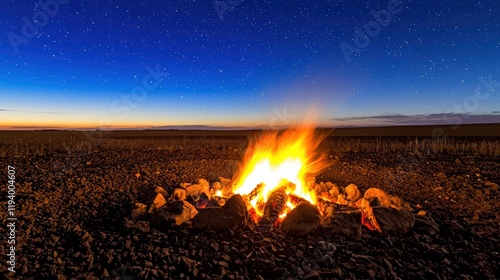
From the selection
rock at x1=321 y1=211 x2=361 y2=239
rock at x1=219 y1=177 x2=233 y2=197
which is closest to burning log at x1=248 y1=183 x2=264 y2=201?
rock at x1=219 y1=177 x2=233 y2=197

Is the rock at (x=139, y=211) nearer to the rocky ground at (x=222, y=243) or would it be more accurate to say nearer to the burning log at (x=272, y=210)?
the rocky ground at (x=222, y=243)

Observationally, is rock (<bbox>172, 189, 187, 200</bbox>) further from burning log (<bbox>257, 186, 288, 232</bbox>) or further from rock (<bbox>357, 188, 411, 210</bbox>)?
rock (<bbox>357, 188, 411, 210</bbox>)

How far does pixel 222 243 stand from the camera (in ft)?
17.7

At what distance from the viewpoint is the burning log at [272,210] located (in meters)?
6.24

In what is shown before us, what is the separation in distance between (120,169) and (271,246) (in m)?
6.65

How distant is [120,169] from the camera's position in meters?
9.90

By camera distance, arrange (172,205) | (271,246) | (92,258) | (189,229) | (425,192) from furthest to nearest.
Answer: (425,192)
(172,205)
(189,229)
(271,246)
(92,258)

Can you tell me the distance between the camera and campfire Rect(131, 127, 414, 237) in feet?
19.5

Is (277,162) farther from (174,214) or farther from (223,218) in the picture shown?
(174,214)

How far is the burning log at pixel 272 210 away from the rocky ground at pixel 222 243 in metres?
0.48

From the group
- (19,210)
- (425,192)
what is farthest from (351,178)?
(19,210)

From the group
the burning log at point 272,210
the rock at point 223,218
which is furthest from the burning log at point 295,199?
the rock at point 223,218

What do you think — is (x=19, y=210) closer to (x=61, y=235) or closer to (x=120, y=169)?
(x=61, y=235)

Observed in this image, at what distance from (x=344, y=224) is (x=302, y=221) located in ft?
2.69
